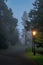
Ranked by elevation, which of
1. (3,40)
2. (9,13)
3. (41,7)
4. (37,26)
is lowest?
(3,40)

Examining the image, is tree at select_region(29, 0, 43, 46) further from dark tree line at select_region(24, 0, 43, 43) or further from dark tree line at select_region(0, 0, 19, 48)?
dark tree line at select_region(0, 0, 19, 48)

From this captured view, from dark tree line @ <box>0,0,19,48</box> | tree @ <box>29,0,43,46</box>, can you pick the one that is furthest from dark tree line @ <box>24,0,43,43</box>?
dark tree line @ <box>0,0,19,48</box>

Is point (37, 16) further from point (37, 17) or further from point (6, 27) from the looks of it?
point (6, 27)

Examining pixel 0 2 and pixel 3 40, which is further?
pixel 0 2

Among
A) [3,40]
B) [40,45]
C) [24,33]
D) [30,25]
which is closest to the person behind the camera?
[40,45]

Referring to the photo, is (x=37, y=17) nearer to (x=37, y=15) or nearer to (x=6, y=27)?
(x=37, y=15)

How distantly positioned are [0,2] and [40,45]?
16555 millimetres

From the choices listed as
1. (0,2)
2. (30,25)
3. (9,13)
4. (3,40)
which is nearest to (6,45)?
(3,40)

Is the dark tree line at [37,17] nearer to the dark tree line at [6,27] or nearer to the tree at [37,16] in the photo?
the tree at [37,16]

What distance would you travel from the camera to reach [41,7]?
38.8m

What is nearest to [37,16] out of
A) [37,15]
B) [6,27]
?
[37,15]

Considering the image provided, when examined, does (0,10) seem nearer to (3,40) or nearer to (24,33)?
(3,40)

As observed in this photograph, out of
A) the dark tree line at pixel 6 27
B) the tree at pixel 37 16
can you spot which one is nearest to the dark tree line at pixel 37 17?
the tree at pixel 37 16

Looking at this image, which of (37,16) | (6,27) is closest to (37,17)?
(37,16)
